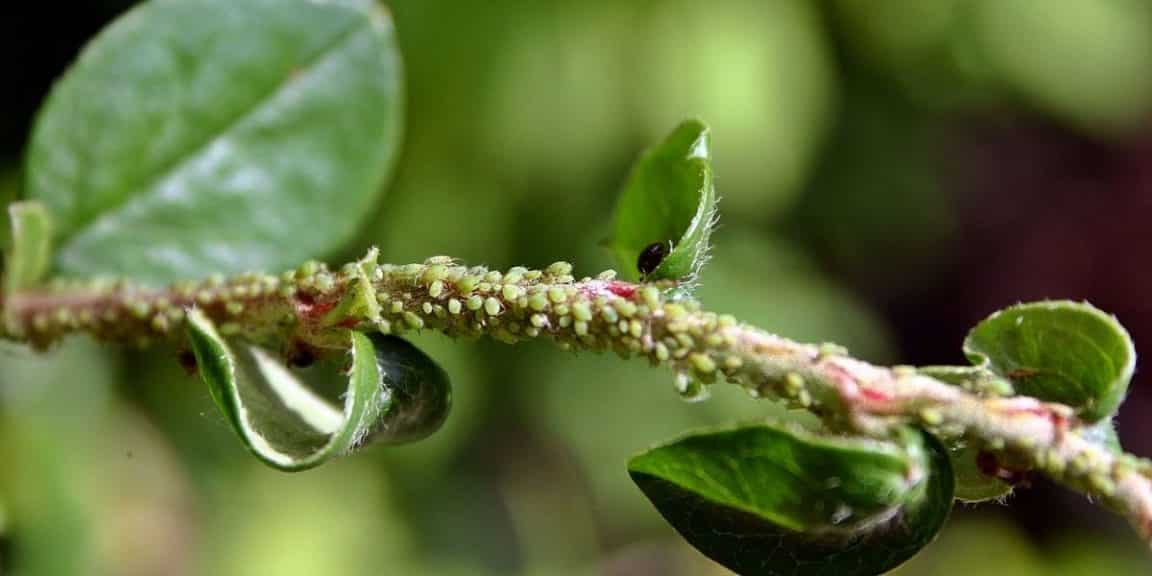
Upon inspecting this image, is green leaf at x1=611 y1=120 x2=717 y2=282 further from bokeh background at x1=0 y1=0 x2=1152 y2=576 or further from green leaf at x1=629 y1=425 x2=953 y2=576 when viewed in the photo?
bokeh background at x1=0 y1=0 x2=1152 y2=576

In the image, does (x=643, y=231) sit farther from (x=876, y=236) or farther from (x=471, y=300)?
(x=876, y=236)

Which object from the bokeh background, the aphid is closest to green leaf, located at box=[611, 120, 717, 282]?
the aphid

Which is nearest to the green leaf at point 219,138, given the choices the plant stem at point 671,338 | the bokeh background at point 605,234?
the plant stem at point 671,338

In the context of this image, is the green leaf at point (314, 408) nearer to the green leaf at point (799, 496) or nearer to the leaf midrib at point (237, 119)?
the green leaf at point (799, 496)

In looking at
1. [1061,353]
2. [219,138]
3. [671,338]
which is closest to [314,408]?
[671,338]

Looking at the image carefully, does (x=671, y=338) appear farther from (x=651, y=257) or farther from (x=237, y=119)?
(x=237, y=119)

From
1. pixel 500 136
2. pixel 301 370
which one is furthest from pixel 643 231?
pixel 500 136

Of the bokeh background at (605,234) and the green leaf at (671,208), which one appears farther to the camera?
the bokeh background at (605,234)
